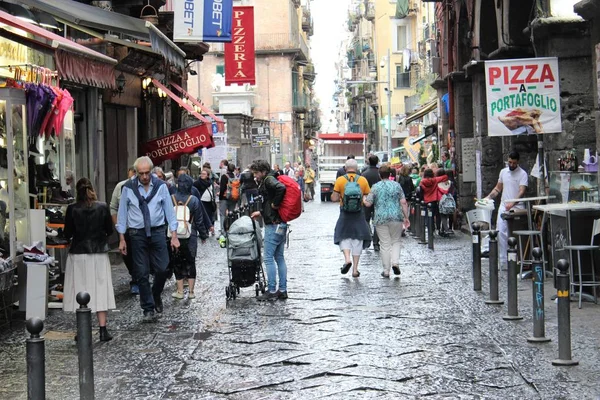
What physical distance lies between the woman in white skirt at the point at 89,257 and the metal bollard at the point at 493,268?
4.43 m

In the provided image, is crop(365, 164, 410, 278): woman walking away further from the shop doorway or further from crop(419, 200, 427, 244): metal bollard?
the shop doorway

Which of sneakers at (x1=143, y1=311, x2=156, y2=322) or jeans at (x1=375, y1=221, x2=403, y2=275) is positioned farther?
jeans at (x1=375, y1=221, x2=403, y2=275)

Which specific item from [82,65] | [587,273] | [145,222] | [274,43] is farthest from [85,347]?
[274,43]

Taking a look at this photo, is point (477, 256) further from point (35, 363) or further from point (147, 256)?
point (35, 363)

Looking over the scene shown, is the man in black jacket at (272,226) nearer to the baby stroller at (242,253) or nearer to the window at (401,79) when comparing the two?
the baby stroller at (242,253)

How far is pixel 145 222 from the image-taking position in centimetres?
1106

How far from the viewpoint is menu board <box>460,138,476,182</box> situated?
78.4 feet

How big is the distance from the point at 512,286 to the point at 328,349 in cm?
230

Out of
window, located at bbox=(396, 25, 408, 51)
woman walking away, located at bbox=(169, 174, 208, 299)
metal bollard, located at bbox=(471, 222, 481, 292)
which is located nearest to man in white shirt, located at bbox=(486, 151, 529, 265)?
metal bollard, located at bbox=(471, 222, 481, 292)

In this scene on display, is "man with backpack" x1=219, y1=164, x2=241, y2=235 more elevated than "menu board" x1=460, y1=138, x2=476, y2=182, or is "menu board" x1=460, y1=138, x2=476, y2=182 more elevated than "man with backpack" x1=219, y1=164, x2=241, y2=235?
"menu board" x1=460, y1=138, x2=476, y2=182

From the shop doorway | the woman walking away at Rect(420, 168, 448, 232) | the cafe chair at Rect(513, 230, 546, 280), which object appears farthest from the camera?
the woman walking away at Rect(420, 168, 448, 232)

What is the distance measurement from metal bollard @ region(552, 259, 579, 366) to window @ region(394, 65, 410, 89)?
59528 mm

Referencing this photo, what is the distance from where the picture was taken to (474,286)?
13.4 metres

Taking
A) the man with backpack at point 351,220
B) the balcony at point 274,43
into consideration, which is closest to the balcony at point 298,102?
the balcony at point 274,43
